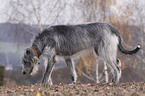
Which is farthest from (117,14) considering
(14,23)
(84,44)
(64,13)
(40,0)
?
(84,44)

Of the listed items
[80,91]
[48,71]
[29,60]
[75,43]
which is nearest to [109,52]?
[75,43]

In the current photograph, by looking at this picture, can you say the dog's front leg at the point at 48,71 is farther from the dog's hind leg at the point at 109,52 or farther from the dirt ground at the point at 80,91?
the dog's hind leg at the point at 109,52

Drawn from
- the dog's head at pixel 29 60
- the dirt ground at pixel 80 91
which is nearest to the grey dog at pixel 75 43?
the dog's head at pixel 29 60

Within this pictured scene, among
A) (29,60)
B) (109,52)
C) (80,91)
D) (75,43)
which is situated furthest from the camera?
(75,43)

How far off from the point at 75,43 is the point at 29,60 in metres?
1.71

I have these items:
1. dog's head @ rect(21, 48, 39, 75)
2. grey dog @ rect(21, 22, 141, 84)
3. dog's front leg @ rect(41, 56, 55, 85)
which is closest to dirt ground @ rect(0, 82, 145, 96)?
dog's front leg @ rect(41, 56, 55, 85)

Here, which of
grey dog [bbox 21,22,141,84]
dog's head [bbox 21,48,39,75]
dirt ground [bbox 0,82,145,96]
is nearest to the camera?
dirt ground [bbox 0,82,145,96]

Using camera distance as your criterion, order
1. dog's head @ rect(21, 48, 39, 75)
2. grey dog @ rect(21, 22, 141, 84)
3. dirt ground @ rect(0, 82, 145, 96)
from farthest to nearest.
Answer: grey dog @ rect(21, 22, 141, 84) < dog's head @ rect(21, 48, 39, 75) < dirt ground @ rect(0, 82, 145, 96)

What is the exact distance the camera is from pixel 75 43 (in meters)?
7.04

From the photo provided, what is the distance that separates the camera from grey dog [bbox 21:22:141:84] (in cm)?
668

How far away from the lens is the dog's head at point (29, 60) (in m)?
6.50

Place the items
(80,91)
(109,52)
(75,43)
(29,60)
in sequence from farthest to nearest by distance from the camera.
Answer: (75,43)
(109,52)
(29,60)
(80,91)

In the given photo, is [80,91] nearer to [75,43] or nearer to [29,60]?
[29,60]

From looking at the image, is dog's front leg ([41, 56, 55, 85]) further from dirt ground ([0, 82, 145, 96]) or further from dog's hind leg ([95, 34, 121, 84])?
dog's hind leg ([95, 34, 121, 84])
